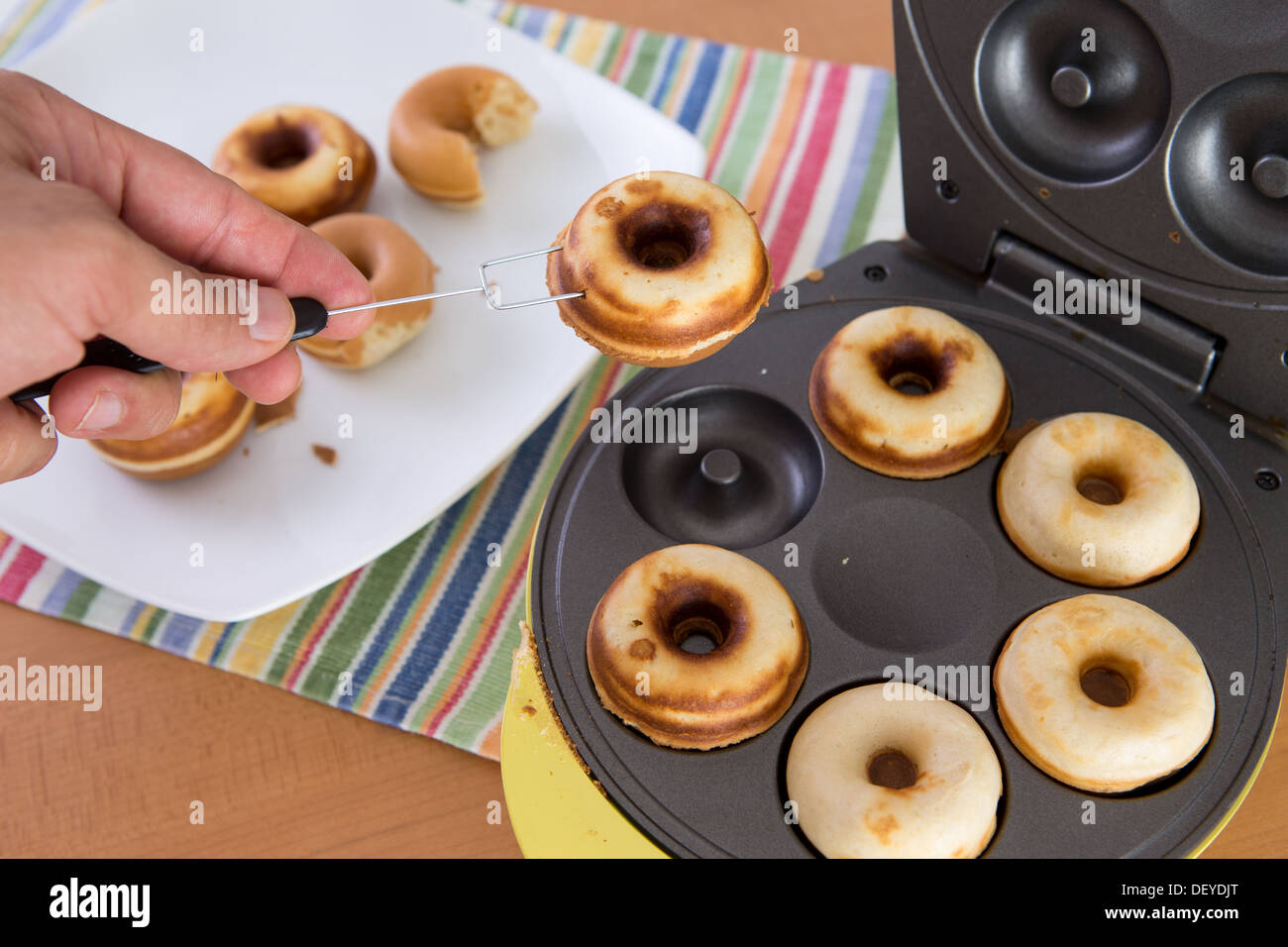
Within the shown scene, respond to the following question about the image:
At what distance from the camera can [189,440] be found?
1.22 metres

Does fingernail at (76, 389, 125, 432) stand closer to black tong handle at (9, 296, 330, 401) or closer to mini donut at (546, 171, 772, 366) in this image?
black tong handle at (9, 296, 330, 401)

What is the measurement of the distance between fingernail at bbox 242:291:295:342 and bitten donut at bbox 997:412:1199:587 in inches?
24.9

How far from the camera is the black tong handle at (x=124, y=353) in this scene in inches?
34.1

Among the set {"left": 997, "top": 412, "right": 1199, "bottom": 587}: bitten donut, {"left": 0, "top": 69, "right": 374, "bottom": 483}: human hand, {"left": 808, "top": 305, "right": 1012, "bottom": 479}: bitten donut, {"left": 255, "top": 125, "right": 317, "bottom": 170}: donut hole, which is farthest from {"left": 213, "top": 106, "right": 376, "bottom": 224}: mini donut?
{"left": 997, "top": 412, "right": 1199, "bottom": 587}: bitten donut

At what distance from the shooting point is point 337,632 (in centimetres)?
121

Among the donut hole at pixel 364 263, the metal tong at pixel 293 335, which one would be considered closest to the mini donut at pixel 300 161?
the donut hole at pixel 364 263

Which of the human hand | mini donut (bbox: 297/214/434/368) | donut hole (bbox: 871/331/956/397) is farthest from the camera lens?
mini donut (bbox: 297/214/434/368)

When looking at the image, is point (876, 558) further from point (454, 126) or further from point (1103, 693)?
point (454, 126)

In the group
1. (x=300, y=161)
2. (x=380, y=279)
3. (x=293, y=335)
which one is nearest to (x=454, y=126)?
(x=300, y=161)

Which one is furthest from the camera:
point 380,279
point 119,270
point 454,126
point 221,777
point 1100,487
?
point 454,126

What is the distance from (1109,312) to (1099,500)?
175mm

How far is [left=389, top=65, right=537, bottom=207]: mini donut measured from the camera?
57.0 inches

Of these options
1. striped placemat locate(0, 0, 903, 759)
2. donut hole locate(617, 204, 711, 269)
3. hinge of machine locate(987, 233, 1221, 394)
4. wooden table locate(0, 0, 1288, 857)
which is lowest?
wooden table locate(0, 0, 1288, 857)

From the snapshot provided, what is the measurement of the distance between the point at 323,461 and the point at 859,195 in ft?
2.62
